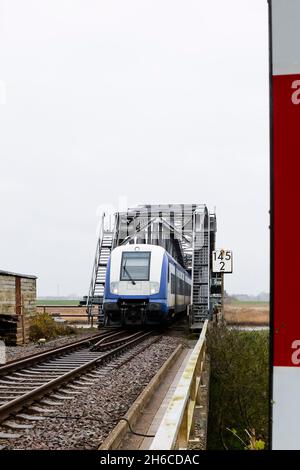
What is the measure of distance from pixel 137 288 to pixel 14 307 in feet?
16.6

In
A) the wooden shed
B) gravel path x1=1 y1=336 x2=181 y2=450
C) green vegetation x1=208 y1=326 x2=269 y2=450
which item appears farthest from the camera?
the wooden shed

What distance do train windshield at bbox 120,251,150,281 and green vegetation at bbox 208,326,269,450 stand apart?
291 inches

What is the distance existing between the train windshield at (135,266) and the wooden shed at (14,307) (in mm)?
3784

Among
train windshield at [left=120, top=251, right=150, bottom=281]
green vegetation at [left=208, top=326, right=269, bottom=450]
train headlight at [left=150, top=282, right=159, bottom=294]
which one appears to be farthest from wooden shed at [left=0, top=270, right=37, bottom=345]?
green vegetation at [left=208, top=326, right=269, bottom=450]

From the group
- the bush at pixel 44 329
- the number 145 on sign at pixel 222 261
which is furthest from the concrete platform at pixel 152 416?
the bush at pixel 44 329

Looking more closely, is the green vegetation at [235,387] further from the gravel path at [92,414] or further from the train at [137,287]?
the train at [137,287]

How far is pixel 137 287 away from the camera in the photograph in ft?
73.2

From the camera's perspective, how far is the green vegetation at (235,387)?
A: 1235cm

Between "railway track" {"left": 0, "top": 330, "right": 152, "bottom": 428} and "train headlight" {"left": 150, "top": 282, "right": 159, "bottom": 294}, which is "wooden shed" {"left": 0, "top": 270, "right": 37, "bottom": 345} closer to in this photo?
"railway track" {"left": 0, "top": 330, "right": 152, "bottom": 428}

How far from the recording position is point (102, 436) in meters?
5.92

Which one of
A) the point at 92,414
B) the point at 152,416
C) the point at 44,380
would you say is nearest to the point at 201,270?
the point at 44,380

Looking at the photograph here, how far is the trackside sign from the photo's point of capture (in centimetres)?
153
